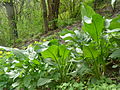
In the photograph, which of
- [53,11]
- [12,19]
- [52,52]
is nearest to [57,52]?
[52,52]

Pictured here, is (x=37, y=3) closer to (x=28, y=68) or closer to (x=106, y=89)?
(x=28, y=68)

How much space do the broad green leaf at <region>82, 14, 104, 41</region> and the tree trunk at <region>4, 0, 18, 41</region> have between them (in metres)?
5.43

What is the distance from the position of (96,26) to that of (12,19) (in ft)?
19.7

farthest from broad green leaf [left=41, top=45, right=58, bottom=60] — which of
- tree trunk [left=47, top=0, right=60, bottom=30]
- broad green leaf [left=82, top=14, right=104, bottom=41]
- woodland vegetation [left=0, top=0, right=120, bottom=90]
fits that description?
tree trunk [left=47, top=0, right=60, bottom=30]

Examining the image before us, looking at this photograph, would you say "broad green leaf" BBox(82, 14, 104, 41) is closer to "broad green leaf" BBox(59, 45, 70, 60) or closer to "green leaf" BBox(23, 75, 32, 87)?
"broad green leaf" BBox(59, 45, 70, 60)

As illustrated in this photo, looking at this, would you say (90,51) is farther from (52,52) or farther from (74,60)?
(52,52)

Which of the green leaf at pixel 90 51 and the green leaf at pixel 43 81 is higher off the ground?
the green leaf at pixel 90 51

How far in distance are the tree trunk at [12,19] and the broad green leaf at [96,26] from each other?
5429mm

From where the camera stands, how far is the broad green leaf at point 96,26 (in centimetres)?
155

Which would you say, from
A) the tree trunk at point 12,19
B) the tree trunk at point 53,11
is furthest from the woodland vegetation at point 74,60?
the tree trunk at point 53,11

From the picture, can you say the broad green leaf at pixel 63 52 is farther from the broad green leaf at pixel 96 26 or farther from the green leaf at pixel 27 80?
the green leaf at pixel 27 80

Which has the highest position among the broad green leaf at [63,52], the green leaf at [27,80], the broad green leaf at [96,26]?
the broad green leaf at [96,26]

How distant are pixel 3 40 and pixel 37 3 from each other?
2.51 meters

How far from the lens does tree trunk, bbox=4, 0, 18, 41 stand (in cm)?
661
